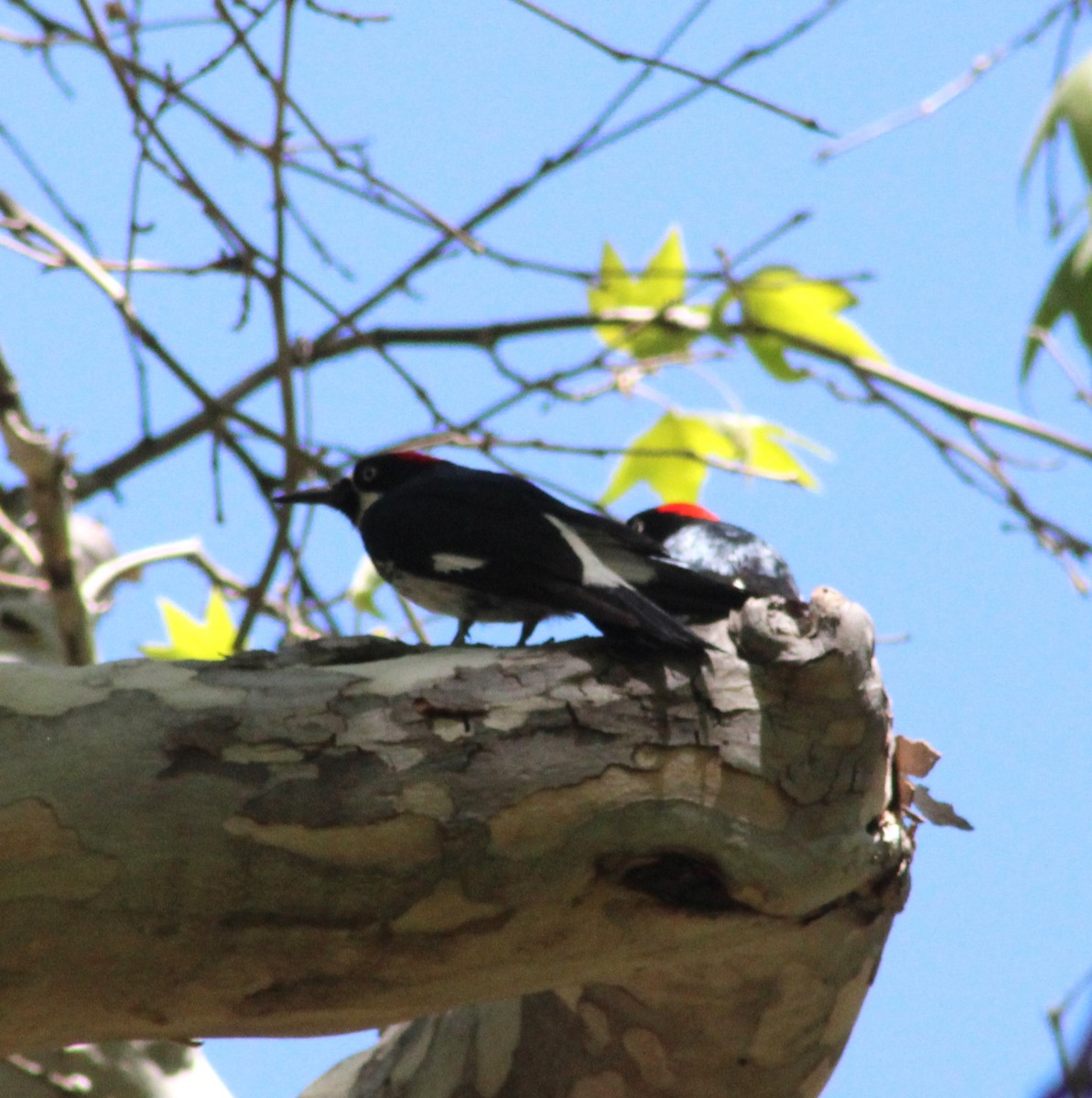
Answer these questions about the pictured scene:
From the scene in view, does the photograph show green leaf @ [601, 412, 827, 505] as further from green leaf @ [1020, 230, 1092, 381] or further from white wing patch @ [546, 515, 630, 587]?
white wing patch @ [546, 515, 630, 587]

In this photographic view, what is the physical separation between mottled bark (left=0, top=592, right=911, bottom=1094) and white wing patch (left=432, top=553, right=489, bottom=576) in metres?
0.36

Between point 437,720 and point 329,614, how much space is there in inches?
79.3

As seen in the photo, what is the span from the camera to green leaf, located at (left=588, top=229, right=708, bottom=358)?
427 cm

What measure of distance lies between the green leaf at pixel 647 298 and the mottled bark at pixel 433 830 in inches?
83.7

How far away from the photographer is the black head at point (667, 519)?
12.7 ft

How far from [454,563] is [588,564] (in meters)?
0.34

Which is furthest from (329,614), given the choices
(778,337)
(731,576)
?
(778,337)

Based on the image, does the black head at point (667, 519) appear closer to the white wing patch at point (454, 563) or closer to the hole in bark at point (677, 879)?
the white wing patch at point (454, 563)

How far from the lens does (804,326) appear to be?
4.34 meters

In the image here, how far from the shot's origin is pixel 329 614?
4.14 meters

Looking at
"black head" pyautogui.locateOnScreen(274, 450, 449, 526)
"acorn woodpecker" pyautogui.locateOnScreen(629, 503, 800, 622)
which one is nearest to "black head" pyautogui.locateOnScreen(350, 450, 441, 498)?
"black head" pyautogui.locateOnScreen(274, 450, 449, 526)

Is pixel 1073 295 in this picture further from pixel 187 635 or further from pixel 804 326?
pixel 187 635

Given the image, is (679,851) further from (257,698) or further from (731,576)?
(731,576)

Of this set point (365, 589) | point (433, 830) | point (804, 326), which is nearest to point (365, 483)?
point (365, 589)
